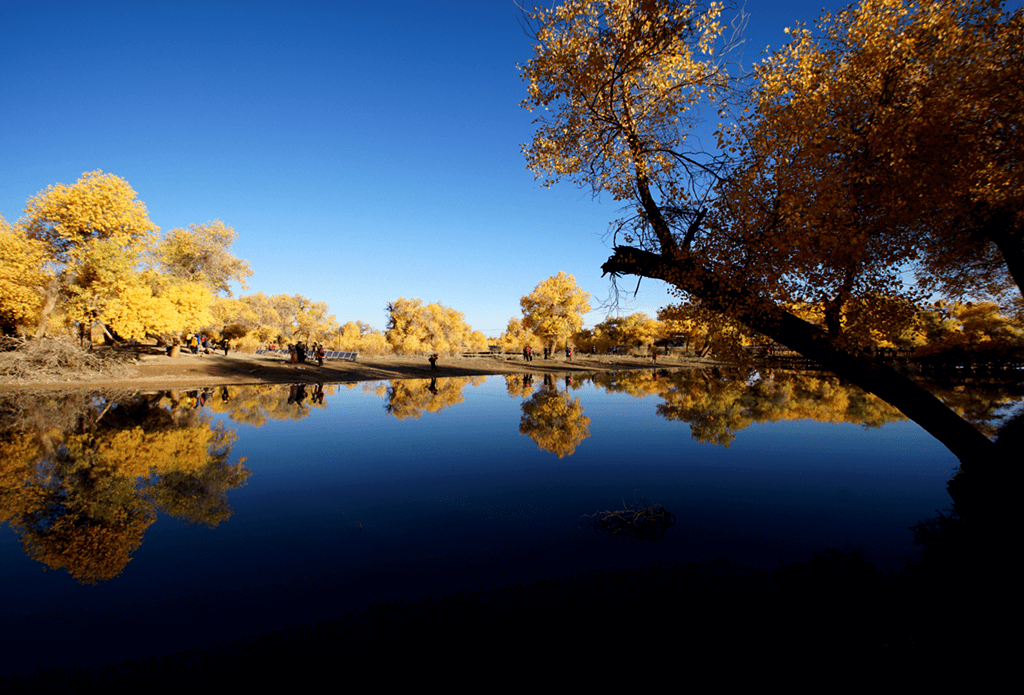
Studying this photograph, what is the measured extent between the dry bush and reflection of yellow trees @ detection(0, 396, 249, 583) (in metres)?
12.2

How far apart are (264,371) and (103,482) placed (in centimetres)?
2424

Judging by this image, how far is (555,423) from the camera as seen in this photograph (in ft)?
43.1

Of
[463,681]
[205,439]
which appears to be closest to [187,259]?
[205,439]

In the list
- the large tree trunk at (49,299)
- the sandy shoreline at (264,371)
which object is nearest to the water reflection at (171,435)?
the sandy shoreline at (264,371)

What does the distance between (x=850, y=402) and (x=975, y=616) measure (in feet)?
62.3

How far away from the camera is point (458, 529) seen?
552 cm

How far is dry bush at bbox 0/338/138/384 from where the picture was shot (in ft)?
63.7

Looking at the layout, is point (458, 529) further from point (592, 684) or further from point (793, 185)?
point (793, 185)

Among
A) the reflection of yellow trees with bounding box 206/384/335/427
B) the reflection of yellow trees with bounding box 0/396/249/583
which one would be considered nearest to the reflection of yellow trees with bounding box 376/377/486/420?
the reflection of yellow trees with bounding box 206/384/335/427

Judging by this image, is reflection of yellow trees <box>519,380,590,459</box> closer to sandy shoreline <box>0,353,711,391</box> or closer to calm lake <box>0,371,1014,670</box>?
calm lake <box>0,371,1014,670</box>

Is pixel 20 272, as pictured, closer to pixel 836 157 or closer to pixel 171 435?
pixel 171 435

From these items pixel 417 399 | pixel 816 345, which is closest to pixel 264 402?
pixel 417 399

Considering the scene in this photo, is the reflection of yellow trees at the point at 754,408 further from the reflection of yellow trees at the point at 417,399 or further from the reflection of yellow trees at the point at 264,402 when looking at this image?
the reflection of yellow trees at the point at 264,402

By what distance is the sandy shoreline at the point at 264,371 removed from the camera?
840 inches
